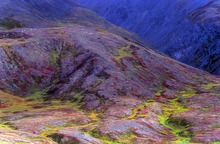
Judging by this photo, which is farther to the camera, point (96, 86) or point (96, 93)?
point (96, 86)

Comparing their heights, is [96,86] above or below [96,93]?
above

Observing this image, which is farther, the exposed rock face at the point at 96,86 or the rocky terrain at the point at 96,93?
the exposed rock face at the point at 96,86

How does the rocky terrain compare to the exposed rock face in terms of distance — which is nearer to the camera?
the rocky terrain

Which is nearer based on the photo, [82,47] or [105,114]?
[105,114]

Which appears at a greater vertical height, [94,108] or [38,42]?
[38,42]

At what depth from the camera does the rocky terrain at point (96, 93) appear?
3105 inches

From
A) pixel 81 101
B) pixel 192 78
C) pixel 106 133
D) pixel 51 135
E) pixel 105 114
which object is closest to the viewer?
pixel 51 135

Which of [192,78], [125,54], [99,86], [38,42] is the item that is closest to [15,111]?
[99,86]

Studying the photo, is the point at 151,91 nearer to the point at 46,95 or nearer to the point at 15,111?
the point at 46,95

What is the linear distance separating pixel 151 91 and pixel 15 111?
5606cm

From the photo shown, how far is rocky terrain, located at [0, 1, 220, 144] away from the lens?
78875mm

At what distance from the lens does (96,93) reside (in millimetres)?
120750

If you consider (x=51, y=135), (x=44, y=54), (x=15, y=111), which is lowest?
(x=15, y=111)

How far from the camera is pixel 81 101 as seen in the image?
118 metres
